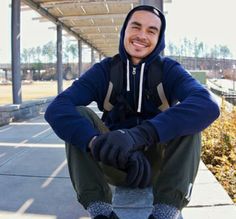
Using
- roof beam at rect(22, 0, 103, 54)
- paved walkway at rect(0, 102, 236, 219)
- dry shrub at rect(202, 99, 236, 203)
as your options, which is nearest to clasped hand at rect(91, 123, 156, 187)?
paved walkway at rect(0, 102, 236, 219)

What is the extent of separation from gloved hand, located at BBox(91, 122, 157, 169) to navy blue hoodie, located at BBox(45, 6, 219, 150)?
0.10 metres

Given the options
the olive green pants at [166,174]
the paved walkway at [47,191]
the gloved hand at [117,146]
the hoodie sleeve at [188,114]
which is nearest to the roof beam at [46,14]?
the paved walkway at [47,191]

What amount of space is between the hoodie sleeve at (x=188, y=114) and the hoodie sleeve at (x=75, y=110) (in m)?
0.35

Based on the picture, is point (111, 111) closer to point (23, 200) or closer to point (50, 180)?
point (23, 200)

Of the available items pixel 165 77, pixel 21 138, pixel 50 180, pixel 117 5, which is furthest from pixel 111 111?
pixel 117 5

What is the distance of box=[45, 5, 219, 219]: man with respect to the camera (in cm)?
189

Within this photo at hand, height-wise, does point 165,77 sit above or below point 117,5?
below

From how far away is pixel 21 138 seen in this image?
6.30 m

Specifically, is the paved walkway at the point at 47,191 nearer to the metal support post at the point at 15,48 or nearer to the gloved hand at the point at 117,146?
the gloved hand at the point at 117,146

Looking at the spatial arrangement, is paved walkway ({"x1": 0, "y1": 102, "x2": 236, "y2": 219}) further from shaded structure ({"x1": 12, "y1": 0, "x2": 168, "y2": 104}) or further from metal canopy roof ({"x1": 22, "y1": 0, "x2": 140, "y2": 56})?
metal canopy roof ({"x1": 22, "y1": 0, "x2": 140, "y2": 56})

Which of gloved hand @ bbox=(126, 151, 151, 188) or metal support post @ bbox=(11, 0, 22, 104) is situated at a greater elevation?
metal support post @ bbox=(11, 0, 22, 104)

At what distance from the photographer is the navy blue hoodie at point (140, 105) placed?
6.47 feet

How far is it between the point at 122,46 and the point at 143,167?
3.41ft

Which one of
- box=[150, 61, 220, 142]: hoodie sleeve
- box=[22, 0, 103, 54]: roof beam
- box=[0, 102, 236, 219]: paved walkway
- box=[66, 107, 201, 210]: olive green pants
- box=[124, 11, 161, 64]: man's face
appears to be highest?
box=[22, 0, 103, 54]: roof beam
